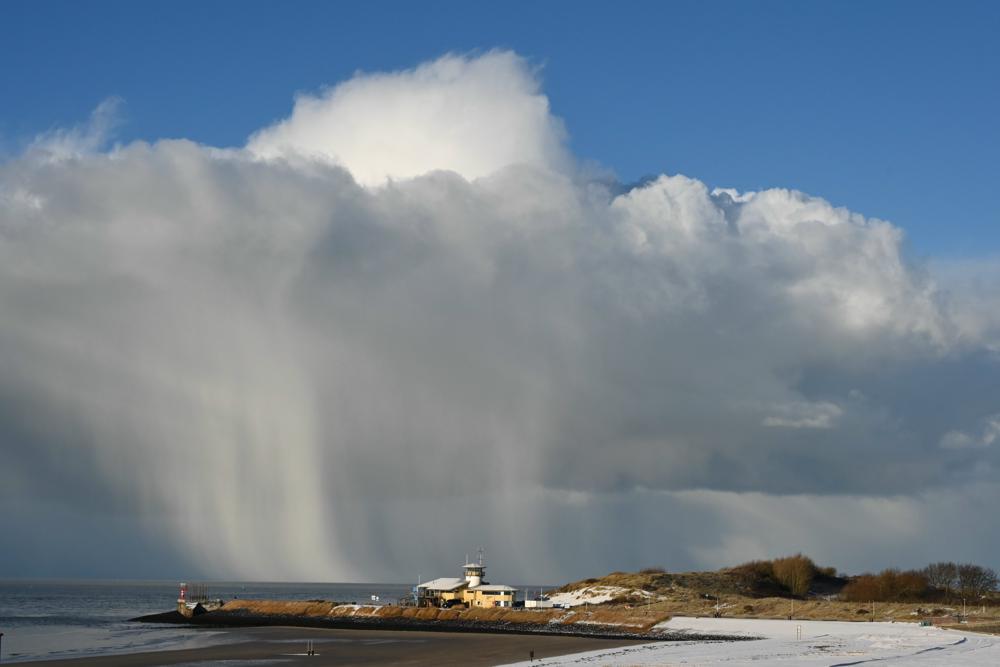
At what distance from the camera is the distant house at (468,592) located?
14662 centimetres

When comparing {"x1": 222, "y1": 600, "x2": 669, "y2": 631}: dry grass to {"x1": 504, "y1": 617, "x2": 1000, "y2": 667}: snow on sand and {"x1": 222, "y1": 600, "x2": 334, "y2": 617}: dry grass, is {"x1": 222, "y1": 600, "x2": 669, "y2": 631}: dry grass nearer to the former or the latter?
{"x1": 222, "y1": 600, "x2": 334, "y2": 617}: dry grass

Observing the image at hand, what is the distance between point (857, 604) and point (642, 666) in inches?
3174

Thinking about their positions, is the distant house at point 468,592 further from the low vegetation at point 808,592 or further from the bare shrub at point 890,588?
the bare shrub at point 890,588

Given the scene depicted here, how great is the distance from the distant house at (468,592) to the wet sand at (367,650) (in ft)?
122

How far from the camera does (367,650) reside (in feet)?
274

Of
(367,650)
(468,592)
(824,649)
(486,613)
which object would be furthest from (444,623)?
(824,649)

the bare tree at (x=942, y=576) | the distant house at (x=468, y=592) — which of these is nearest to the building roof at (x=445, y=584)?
the distant house at (x=468, y=592)

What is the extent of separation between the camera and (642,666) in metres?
59.5

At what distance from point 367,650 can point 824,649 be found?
35.6 metres

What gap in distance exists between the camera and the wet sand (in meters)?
72.2

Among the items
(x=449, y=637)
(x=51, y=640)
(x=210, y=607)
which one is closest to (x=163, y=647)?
(x=51, y=640)

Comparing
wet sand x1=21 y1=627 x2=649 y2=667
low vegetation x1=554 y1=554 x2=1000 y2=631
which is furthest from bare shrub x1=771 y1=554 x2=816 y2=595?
wet sand x1=21 y1=627 x2=649 y2=667

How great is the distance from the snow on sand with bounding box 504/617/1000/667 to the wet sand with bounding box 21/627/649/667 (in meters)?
7.17

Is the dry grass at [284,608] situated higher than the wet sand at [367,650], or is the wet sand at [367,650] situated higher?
the dry grass at [284,608]
